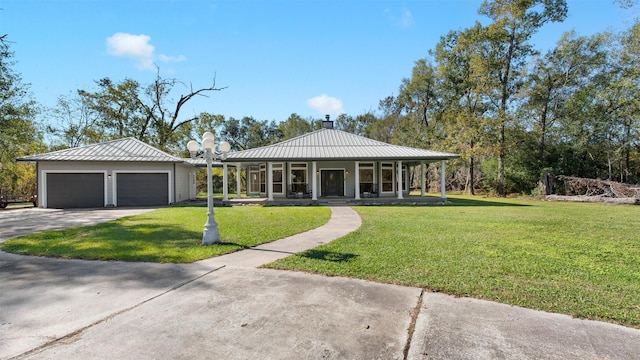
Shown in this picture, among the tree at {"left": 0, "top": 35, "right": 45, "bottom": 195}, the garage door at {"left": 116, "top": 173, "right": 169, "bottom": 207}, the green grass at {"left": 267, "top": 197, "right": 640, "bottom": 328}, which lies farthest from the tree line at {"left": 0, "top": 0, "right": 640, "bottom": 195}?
the green grass at {"left": 267, "top": 197, "right": 640, "bottom": 328}

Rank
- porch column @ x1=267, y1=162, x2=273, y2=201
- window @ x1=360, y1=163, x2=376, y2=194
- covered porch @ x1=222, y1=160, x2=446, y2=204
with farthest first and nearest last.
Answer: window @ x1=360, y1=163, x2=376, y2=194 < covered porch @ x1=222, y1=160, x2=446, y2=204 < porch column @ x1=267, y1=162, x2=273, y2=201

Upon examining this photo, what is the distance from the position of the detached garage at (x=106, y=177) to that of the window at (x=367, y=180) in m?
10.2

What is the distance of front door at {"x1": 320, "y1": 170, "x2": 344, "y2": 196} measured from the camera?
18891mm

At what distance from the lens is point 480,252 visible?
228 inches

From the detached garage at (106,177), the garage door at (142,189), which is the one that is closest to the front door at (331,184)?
the detached garage at (106,177)

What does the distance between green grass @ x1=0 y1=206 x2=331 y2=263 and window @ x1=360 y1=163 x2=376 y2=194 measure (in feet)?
28.6

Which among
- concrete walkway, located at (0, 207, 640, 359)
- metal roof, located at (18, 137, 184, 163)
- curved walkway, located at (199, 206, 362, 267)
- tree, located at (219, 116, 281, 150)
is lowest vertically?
concrete walkway, located at (0, 207, 640, 359)

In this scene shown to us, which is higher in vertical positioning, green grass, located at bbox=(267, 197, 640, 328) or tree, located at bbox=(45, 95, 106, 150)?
tree, located at bbox=(45, 95, 106, 150)

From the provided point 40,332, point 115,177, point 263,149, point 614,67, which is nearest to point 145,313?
point 40,332

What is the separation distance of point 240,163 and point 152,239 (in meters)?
11.4

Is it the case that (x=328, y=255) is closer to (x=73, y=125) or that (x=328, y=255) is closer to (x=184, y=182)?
(x=184, y=182)

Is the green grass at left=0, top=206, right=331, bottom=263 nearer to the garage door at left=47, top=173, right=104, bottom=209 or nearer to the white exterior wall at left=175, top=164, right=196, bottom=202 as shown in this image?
the garage door at left=47, top=173, right=104, bottom=209

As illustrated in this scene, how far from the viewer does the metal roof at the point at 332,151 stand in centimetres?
1619

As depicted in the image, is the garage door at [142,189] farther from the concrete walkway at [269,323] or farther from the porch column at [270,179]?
the concrete walkway at [269,323]
